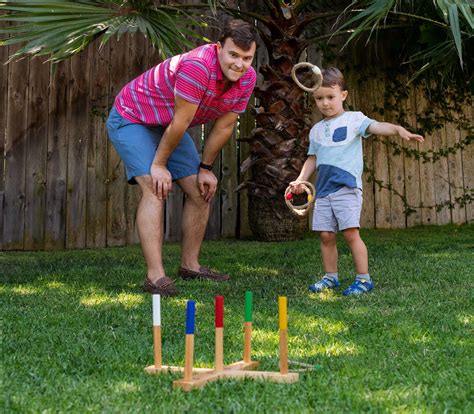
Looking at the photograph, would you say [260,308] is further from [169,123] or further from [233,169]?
[233,169]

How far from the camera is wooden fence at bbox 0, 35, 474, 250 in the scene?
18.1 ft

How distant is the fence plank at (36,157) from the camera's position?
556cm

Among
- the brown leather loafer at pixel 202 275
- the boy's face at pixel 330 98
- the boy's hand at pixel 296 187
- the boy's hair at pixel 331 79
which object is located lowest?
the brown leather loafer at pixel 202 275

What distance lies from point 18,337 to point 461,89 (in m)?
6.03

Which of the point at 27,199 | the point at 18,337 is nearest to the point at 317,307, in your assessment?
the point at 18,337

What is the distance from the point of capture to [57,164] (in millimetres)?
5637

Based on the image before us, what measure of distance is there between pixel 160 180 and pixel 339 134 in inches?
37.1

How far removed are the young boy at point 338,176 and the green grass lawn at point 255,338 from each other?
0.20 metres

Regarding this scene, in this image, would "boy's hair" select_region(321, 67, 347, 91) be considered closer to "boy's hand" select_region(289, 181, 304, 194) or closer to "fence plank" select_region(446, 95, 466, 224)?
"boy's hand" select_region(289, 181, 304, 194)

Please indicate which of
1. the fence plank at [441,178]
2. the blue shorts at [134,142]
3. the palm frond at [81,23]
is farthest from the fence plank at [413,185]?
the blue shorts at [134,142]

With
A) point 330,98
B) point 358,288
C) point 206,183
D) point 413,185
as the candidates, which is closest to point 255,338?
point 358,288

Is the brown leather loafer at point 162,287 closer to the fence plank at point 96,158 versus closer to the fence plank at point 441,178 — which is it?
the fence plank at point 96,158

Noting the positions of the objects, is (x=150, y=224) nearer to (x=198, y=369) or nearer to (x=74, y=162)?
(x=198, y=369)

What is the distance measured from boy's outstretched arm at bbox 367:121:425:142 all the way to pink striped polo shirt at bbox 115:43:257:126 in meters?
0.64
